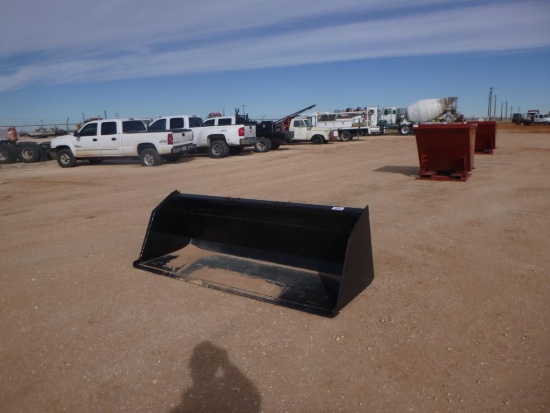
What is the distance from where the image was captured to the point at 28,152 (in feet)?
65.7

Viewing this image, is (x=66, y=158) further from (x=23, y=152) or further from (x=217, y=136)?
(x=217, y=136)

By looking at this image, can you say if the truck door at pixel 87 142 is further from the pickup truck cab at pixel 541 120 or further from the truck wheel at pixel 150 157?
the pickup truck cab at pixel 541 120

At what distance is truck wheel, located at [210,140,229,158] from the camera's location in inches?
741

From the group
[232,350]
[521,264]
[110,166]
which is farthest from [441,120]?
[232,350]

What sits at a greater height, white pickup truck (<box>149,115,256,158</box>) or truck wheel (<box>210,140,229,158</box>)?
white pickup truck (<box>149,115,256,158</box>)

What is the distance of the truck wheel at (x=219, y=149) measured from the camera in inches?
741

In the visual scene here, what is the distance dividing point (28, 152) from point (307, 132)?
16793 millimetres

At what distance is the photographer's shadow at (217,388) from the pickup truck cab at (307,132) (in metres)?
25.7

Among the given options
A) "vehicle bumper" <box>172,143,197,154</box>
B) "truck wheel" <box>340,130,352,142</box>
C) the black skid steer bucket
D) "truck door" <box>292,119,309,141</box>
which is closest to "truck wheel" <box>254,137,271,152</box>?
"vehicle bumper" <box>172,143,197,154</box>

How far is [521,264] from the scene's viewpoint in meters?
4.67

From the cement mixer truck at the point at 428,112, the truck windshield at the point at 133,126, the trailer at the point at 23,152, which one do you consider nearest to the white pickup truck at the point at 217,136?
the truck windshield at the point at 133,126

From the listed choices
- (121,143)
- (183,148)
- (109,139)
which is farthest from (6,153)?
(183,148)

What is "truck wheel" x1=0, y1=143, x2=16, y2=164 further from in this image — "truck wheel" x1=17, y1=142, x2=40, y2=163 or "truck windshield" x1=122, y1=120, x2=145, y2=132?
"truck windshield" x1=122, y1=120, x2=145, y2=132

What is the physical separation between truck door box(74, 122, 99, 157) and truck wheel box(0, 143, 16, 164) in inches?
209
